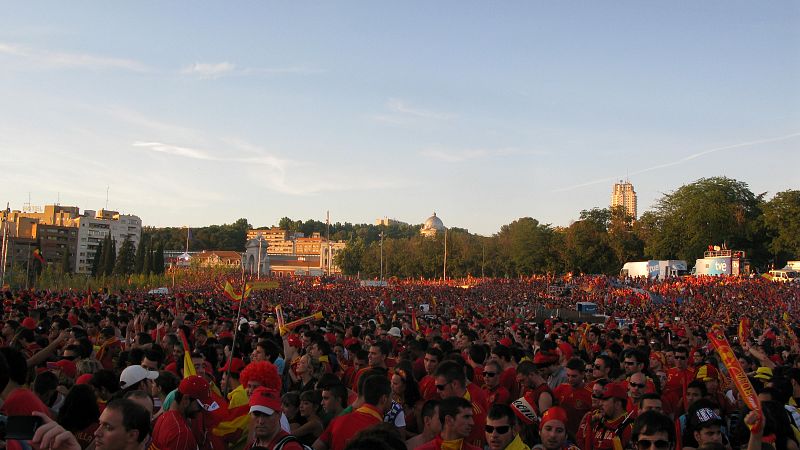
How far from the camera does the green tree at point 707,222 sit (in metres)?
77.2

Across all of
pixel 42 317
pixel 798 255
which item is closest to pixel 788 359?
pixel 42 317

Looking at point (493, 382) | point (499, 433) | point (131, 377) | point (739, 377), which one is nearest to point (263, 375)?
point (131, 377)

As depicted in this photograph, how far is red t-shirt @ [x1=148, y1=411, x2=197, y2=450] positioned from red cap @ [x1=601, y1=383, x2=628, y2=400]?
358 centimetres

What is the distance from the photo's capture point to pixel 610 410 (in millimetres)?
6215

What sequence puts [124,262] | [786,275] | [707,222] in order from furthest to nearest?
[124,262]
[707,222]
[786,275]

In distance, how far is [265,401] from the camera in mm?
4914

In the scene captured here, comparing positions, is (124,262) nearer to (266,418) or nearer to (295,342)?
(295,342)

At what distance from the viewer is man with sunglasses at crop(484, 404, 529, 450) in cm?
497

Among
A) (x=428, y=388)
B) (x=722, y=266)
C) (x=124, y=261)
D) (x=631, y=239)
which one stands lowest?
(x=428, y=388)

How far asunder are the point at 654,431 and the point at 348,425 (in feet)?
7.11

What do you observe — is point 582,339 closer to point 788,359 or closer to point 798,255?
point 788,359

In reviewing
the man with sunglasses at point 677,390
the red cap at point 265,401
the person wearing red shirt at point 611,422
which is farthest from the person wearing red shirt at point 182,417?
the man with sunglasses at point 677,390

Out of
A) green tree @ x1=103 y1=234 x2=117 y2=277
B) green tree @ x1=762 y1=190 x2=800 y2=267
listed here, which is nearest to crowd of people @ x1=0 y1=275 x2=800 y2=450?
green tree @ x1=762 y1=190 x2=800 y2=267

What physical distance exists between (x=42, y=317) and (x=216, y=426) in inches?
454
